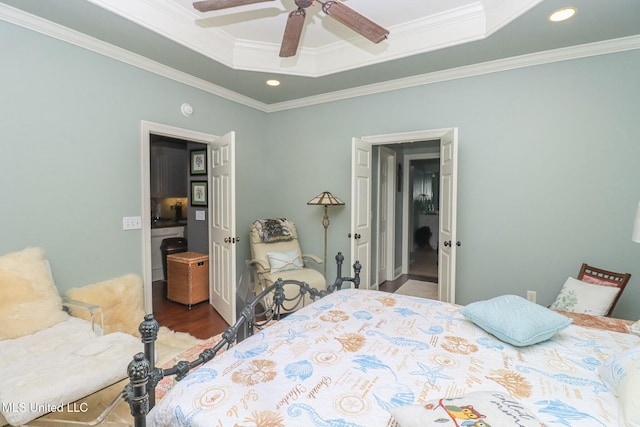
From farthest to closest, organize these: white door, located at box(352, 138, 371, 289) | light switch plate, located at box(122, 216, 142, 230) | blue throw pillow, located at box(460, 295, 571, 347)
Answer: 1. white door, located at box(352, 138, 371, 289)
2. light switch plate, located at box(122, 216, 142, 230)
3. blue throw pillow, located at box(460, 295, 571, 347)

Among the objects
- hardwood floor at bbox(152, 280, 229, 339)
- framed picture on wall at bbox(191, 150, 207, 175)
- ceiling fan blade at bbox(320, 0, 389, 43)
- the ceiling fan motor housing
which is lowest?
hardwood floor at bbox(152, 280, 229, 339)

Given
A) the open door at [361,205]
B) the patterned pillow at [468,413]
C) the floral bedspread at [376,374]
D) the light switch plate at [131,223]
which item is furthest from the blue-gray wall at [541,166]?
the light switch plate at [131,223]

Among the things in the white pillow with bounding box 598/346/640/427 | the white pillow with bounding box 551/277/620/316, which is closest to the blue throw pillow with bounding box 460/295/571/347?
the white pillow with bounding box 598/346/640/427

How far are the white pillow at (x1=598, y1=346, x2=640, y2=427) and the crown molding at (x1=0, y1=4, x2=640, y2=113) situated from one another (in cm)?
276

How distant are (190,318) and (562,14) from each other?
4.41 m

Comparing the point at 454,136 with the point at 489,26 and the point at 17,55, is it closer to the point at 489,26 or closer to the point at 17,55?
the point at 489,26

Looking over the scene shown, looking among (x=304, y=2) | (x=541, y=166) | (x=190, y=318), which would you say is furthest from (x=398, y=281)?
(x=304, y=2)

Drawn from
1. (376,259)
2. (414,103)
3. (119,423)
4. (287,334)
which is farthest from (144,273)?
(414,103)

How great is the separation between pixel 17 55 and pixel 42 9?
0.38m

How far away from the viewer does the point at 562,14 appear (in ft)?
7.59

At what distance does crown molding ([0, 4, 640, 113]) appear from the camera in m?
2.41

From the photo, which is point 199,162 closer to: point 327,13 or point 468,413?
point 327,13

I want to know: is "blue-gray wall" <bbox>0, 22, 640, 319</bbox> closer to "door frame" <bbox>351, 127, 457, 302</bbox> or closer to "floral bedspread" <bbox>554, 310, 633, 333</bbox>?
"door frame" <bbox>351, 127, 457, 302</bbox>

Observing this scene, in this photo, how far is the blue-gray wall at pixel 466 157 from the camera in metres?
2.41
